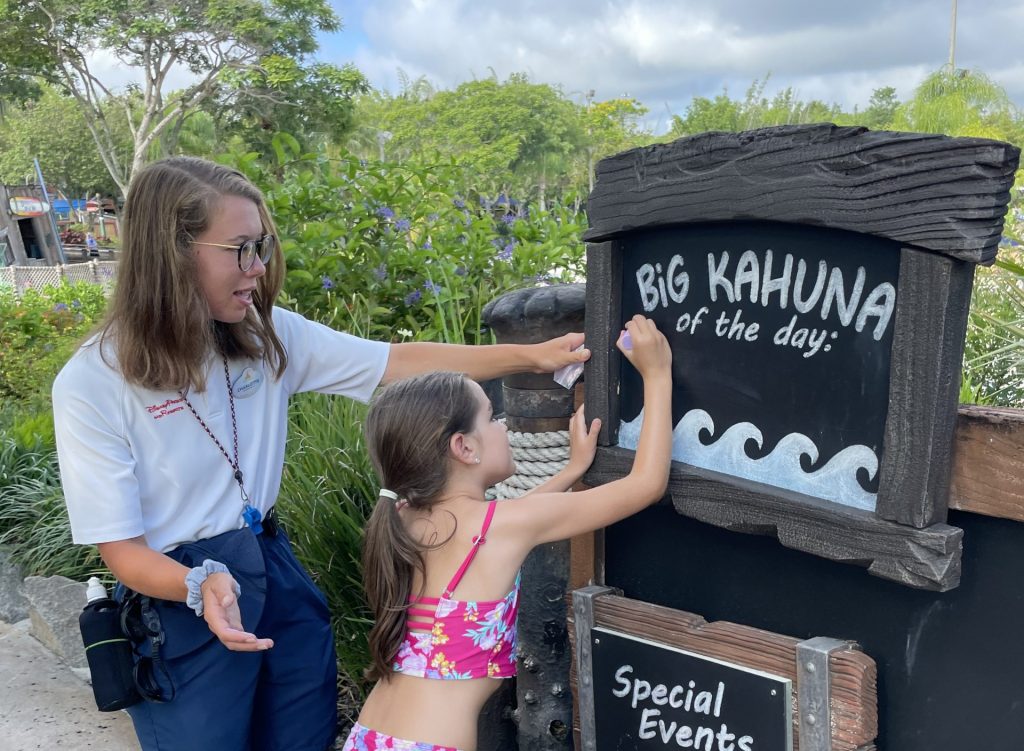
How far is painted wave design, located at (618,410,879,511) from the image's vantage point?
1.60 metres

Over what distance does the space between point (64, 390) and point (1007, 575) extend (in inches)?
70.0

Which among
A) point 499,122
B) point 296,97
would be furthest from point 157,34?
point 499,122

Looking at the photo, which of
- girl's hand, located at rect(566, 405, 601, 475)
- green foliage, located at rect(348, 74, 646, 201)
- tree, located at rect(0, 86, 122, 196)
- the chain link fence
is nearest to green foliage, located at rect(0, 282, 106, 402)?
girl's hand, located at rect(566, 405, 601, 475)

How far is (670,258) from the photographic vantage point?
188 cm

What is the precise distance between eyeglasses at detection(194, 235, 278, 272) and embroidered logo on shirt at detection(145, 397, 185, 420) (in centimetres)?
32

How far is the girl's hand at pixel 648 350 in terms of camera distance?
1887 millimetres

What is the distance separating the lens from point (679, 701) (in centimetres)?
195

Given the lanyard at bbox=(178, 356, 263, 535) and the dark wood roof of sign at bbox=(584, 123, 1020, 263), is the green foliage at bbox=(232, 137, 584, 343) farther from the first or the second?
the dark wood roof of sign at bbox=(584, 123, 1020, 263)

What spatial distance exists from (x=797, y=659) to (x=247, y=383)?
134 cm

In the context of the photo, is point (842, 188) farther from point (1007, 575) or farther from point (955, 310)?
point (1007, 575)

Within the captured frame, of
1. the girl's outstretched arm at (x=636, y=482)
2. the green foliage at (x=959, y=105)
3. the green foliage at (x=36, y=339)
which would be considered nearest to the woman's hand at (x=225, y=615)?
the girl's outstretched arm at (x=636, y=482)

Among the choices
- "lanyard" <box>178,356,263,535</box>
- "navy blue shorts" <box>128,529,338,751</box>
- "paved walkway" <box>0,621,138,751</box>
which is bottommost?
"paved walkway" <box>0,621,138,751</box>

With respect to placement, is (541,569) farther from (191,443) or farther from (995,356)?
(995,356)

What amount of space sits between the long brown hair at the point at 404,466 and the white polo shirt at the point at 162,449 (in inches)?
14.3
